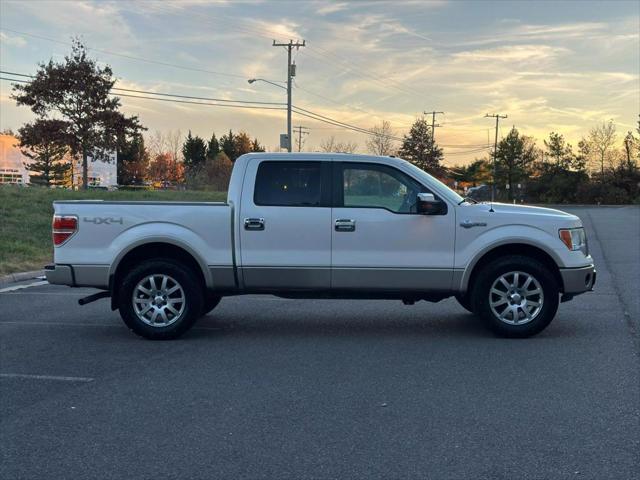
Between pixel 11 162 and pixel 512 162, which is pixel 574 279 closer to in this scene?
pixel 11 162

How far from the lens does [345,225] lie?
7.04 meters

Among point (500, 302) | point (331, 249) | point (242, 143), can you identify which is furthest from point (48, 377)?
point (242, 143)

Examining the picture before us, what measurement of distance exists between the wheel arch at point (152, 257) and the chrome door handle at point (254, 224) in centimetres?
65

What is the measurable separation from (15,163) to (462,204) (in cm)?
7672

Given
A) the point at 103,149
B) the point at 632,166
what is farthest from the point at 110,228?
the point at 632,166

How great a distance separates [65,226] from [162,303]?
4.45 feet

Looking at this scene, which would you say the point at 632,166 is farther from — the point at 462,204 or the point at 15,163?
the point at 462,204

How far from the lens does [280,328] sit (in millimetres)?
7832

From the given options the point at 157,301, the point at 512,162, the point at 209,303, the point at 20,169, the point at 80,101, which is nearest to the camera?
the point at 157,301

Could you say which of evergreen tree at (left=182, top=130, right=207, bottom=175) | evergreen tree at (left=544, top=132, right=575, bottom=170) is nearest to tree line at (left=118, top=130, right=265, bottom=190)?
evergreen tree at (left=182, top=130, right=207, bottom=175)

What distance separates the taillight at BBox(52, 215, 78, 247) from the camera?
710cm

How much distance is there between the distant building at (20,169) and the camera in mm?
71919

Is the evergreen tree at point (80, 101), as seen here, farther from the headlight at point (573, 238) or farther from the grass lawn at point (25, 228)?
the headlight at point (573, 238)

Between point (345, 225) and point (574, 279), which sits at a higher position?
point (345, 225)
